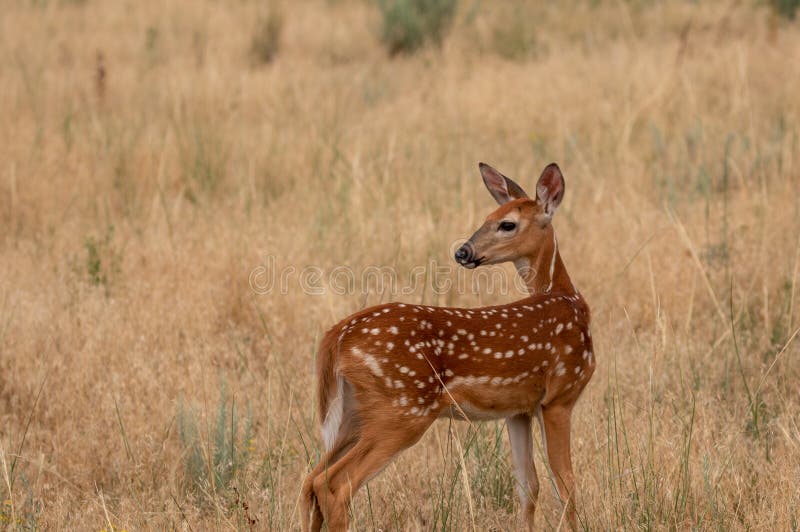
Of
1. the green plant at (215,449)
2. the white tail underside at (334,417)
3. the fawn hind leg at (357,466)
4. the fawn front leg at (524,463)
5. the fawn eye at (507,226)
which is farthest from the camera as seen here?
the green plant at (215,449)

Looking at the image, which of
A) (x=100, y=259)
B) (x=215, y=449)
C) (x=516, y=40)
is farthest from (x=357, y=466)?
(x=516, y=40)

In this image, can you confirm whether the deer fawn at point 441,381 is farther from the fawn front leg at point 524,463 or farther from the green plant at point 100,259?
the green plant at point 100,259

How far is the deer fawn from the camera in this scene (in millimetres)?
3902

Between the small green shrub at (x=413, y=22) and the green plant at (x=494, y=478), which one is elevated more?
the small green shrub at (x=413, y=22)

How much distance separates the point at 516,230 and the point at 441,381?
1.03 m

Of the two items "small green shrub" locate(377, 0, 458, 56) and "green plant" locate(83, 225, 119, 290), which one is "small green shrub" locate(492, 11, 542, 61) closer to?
"small green shrub" locate(377, 0, 458, 56)

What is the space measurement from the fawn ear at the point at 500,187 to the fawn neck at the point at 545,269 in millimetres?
374

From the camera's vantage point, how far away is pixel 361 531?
4.43m

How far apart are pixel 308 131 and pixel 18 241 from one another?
9.42 ft

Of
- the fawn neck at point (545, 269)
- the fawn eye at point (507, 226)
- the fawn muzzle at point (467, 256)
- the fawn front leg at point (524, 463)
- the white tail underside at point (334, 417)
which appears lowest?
the fawn front leg at point (524, 463)

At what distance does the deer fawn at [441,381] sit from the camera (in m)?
3.90

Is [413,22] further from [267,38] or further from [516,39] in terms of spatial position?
[267,38]

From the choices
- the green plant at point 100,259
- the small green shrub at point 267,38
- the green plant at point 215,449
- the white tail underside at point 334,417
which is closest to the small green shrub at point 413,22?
the small green shrub at point 267,38

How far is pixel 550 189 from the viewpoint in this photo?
4863mm
